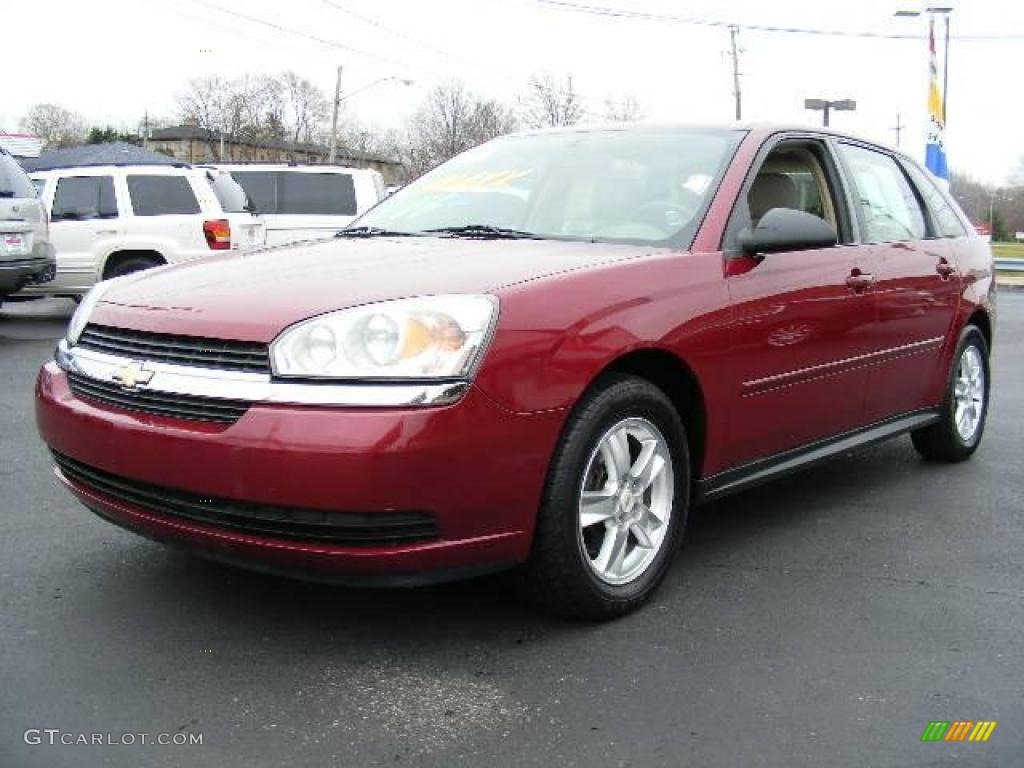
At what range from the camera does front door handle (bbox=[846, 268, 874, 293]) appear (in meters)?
4.25

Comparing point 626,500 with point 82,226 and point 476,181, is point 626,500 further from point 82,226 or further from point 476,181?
Result: point 82,226

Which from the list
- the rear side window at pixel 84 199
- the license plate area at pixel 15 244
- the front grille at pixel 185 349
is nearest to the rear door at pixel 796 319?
the front grille at pixel 185 349

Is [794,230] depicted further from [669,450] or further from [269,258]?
[269,258]

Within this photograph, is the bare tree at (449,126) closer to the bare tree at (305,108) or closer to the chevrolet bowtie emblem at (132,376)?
the bare tree at (305,108)

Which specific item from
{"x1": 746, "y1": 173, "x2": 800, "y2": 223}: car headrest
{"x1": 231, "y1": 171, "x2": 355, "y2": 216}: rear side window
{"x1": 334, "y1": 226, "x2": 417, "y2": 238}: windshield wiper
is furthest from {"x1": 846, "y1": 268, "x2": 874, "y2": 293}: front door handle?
{"x1": 231, "y1": 171, "x2": 355, "y2": 216}: rear side window

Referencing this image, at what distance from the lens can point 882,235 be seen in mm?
4695

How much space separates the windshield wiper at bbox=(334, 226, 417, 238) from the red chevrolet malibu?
0.9 inches

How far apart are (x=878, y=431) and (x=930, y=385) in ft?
1.91

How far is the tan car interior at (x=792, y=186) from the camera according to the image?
405 cm

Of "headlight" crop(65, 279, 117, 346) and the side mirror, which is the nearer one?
"headlight" crop(65, 279, 117, 346)

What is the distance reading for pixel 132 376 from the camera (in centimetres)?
297

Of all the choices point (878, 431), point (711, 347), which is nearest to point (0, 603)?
point (711, 347)

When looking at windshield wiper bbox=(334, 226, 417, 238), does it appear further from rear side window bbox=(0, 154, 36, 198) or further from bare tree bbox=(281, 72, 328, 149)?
bare tree bbox=(281, 72, 328, 149)

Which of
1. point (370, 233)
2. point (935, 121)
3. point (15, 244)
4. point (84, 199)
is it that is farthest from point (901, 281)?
point (935, 121)
